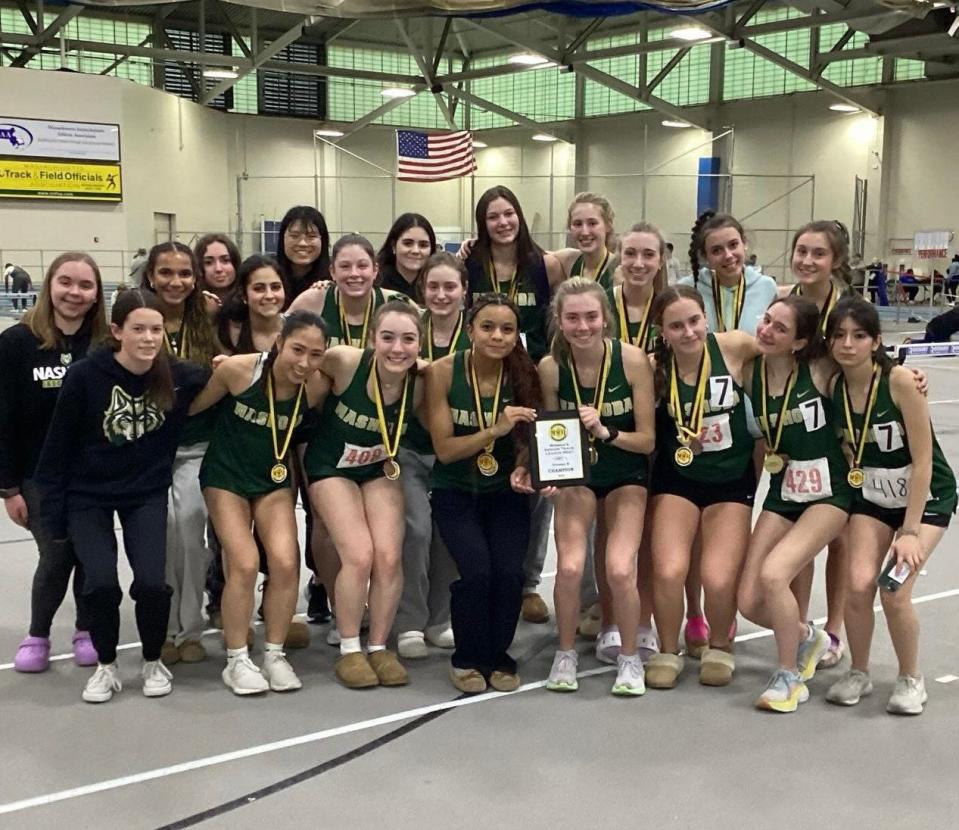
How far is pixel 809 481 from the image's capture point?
361cm

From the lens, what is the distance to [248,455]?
149 inches

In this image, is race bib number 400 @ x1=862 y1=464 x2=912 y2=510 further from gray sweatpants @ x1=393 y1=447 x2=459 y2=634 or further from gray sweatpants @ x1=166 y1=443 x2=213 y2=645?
gray sweatpants @ x1=166 y1=443 x2=213 y2=645

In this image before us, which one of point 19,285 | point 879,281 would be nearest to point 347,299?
point 19,285

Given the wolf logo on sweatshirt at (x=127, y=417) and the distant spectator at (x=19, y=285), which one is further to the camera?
the distant spectator at (x=19, y=285)

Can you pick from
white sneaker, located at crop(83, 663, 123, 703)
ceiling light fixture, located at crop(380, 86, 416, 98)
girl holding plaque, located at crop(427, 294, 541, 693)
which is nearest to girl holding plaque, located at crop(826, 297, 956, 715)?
girl holding plaque, located at crop(427, 294, 541, 693)

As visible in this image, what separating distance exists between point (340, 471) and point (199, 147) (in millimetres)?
23009

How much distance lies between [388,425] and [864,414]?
5.69 ft

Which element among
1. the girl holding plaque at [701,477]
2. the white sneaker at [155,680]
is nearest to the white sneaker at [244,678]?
the white sneaker at [155,680]

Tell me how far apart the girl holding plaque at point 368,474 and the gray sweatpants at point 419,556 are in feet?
0.59

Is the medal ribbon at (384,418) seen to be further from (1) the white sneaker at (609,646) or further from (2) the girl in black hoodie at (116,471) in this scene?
(1) the white sneaker at (609,646)

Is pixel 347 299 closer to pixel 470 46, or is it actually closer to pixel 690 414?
pixel 690 414

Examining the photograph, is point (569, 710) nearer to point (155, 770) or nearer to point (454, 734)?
point (454, 734)

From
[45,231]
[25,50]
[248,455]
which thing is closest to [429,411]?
[248,455]

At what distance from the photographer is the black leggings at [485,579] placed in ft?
12.1
